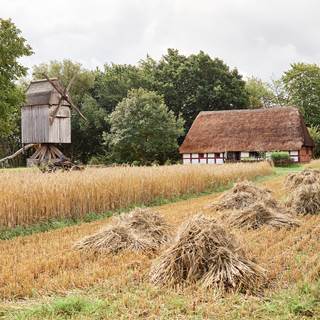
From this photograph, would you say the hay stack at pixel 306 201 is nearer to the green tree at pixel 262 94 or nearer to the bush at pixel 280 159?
the bush at pixel 280 159

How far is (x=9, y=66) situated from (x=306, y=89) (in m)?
41.4

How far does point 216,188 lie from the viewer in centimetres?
1917

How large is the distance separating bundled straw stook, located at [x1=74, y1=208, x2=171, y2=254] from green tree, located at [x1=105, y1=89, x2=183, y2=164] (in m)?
30.7

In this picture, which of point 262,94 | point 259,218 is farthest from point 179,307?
point 262,94

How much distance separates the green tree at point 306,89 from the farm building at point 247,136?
13231 millimetres

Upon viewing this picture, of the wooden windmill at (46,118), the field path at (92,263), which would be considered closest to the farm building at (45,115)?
the wooden windmill at (46,118)

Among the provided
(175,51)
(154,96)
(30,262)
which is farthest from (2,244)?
(175,51)

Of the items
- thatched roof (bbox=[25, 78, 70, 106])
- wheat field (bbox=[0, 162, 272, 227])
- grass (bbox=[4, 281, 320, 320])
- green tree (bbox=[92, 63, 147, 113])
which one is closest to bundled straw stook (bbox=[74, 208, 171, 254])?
Answer: grass (bbox=[4, 281, 320, 320])

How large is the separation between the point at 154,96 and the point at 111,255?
3493 centimetres

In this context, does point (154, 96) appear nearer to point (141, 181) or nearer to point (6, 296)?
point (141, 181)

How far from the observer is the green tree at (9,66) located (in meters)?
22.9

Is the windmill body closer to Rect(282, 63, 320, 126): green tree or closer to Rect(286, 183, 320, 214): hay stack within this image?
Rect(286, 183, 320, 214): hay stack

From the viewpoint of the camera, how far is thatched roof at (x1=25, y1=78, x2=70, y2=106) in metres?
32.7

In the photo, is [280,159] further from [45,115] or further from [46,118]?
[45,115]
